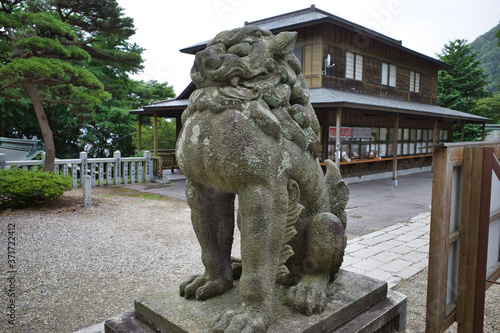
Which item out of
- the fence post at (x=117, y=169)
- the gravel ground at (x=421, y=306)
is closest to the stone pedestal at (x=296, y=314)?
the gravel ground at (x=421, y=306)

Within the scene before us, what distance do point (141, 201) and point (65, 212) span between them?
1913 mm

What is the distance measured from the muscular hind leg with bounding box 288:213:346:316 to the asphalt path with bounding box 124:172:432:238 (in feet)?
13.7

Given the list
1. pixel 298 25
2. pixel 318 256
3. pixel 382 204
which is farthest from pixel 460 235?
pixel 298 25

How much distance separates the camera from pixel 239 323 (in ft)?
5.22

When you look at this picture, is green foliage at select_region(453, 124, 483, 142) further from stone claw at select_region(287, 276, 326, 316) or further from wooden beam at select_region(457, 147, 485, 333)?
stone claw at select_region(287, 276, 326, 316)

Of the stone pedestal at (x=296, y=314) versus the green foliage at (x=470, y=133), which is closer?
the stone pedestal at (x=296, y=314)

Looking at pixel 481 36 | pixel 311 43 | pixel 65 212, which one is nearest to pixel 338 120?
pixel 311 43

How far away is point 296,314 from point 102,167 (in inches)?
430

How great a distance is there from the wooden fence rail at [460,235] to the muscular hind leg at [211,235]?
122cm

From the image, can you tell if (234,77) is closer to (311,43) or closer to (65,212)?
(65,212)

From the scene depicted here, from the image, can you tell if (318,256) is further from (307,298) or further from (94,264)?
(94,264)

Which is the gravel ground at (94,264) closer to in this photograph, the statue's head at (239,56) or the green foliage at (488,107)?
the statue's head at (239,56)

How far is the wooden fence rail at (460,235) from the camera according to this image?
2.11 metres

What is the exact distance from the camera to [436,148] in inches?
81.4
